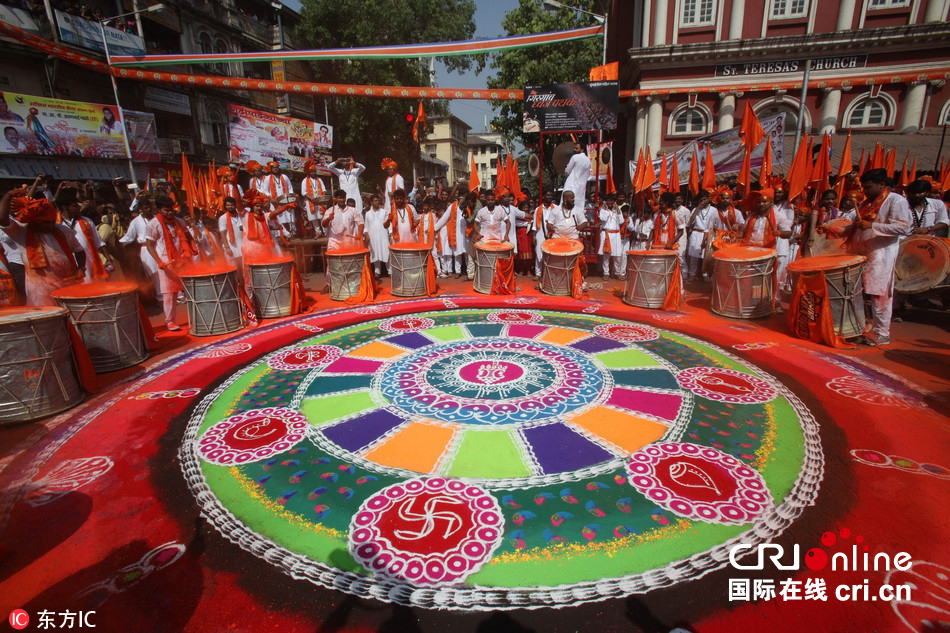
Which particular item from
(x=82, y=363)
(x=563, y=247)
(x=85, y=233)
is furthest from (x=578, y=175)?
(x=82, y=363)

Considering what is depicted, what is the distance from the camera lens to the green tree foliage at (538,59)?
20.9 meters

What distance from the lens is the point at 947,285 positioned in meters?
5.97

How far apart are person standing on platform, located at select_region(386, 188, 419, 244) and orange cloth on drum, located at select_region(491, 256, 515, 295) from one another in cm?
266

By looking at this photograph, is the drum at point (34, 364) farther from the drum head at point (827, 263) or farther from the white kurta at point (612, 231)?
the white kurta at point (612, 231)

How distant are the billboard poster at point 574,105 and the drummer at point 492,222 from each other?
321 centimetres

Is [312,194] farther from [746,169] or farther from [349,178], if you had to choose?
[746,169]

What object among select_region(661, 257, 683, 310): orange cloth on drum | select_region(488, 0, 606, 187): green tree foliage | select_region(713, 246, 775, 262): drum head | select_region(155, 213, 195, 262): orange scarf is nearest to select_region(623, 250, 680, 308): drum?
select_region(661, 257, 683, 310): orange cloth on drum

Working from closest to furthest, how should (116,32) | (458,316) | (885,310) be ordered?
(885,310) → (458,316) → (116,32)

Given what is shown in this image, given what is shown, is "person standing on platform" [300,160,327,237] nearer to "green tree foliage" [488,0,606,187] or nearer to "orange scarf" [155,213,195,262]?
"orange scarf" [155,213,195,262]

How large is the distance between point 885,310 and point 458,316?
5553 millimetres

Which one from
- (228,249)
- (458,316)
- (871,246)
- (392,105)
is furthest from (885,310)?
(392,105)

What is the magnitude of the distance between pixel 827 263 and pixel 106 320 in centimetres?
859

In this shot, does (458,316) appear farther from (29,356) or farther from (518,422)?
(29,356)

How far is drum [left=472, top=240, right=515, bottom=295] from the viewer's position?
7965 mm
